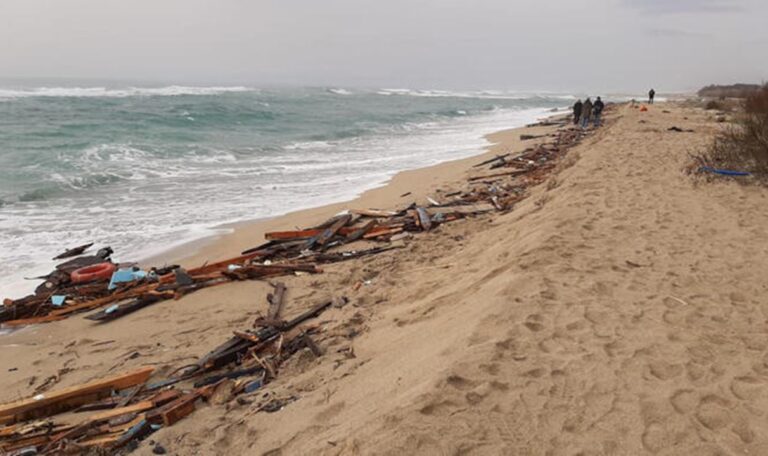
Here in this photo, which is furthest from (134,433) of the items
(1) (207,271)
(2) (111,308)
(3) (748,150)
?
(3) (748,150)

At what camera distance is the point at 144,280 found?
6.59m

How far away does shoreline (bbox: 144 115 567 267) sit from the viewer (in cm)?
795

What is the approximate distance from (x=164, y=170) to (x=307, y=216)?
8.07 metres

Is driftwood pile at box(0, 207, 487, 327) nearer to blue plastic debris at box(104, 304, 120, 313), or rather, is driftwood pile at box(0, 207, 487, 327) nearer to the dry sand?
blue plastic debris at box(104, 304, 120, 313)

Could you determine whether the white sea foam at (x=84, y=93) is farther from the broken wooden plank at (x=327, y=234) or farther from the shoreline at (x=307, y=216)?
the broken wooden plank at (x=327, y=234)

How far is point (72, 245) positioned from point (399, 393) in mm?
7586

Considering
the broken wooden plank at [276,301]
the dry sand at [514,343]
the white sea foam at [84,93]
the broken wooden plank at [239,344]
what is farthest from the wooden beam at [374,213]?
the white sea foam at [84,93]

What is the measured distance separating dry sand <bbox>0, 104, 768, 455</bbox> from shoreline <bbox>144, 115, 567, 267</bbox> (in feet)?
1.09

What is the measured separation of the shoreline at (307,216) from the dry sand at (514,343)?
33 cm

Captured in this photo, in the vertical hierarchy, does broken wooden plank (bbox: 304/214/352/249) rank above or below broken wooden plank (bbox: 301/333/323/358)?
above

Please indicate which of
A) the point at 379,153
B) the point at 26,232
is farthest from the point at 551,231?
the point at 379,153

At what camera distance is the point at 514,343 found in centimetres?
348

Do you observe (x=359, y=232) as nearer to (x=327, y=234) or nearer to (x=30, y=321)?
(x=327, y=234)

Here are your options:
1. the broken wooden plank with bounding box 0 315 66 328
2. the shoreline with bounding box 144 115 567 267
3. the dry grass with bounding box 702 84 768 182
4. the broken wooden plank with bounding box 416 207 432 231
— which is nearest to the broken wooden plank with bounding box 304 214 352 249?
the shoreline with bounding box 144 115 567 267
